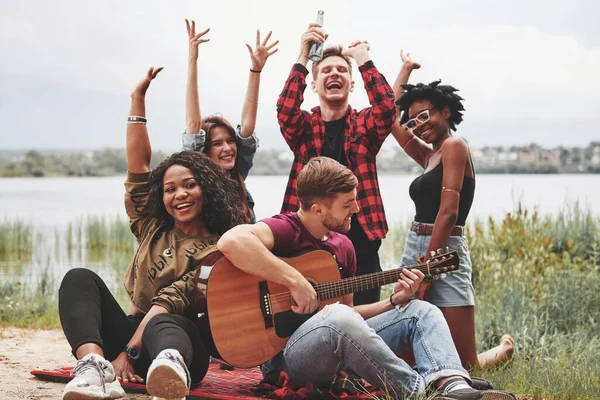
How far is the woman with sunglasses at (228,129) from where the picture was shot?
4.47 metres

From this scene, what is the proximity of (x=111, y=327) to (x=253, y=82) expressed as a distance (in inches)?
70.3

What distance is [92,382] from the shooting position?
303 cm

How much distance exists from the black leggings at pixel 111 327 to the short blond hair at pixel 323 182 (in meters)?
0.80

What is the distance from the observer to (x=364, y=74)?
14.3 ft

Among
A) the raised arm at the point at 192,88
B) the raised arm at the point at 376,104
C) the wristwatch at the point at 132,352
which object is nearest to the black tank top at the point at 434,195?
the raised arm at the point at 376,104

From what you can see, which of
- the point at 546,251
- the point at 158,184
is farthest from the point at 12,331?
the point at 546,251

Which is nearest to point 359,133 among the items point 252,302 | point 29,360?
point 252,302

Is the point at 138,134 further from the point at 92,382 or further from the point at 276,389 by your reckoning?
the point at 276,389

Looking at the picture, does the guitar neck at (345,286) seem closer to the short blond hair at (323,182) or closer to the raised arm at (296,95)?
the short blond hair at (323,182)

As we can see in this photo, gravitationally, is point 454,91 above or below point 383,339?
above

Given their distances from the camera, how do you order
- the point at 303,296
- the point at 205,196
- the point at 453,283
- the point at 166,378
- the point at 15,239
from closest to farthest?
the point at 166,378 < the point at 303,296 < the point at 205,196 < the point at 453,283 < the point at 15,239

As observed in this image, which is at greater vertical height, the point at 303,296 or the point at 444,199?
the point at 444,199

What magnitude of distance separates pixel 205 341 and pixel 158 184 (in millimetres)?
849

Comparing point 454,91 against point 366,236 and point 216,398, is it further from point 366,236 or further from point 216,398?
point 216,398
